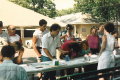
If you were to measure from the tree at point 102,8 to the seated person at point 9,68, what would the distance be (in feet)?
150

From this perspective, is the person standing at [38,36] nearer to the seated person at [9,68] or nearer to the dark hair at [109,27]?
the dark hair at [109,27]

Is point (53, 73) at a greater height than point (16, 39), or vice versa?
point (16, 39)

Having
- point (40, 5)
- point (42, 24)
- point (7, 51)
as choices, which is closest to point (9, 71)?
point (7, 51)

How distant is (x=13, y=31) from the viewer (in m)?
8.39

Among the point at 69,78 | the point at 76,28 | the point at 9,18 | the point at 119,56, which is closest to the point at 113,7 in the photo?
the point at 76,28

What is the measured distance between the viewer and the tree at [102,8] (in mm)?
50531

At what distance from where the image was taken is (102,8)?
51.2 m

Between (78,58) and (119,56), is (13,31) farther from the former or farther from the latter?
(119,56)

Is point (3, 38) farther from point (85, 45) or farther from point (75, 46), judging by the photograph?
point (85, 45)

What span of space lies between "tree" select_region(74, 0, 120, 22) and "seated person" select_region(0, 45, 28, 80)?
4574 centimetres

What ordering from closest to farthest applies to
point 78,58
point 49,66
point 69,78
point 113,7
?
point 69,78 → point 49,66 → point 78,58 → point 113,7

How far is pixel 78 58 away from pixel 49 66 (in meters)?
1.96

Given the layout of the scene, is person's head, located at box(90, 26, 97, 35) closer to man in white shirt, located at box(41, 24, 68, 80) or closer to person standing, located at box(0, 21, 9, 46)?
man in white shirt, located at box(41, 24, 68, 80)

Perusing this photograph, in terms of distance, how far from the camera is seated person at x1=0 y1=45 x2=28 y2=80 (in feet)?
15.2
